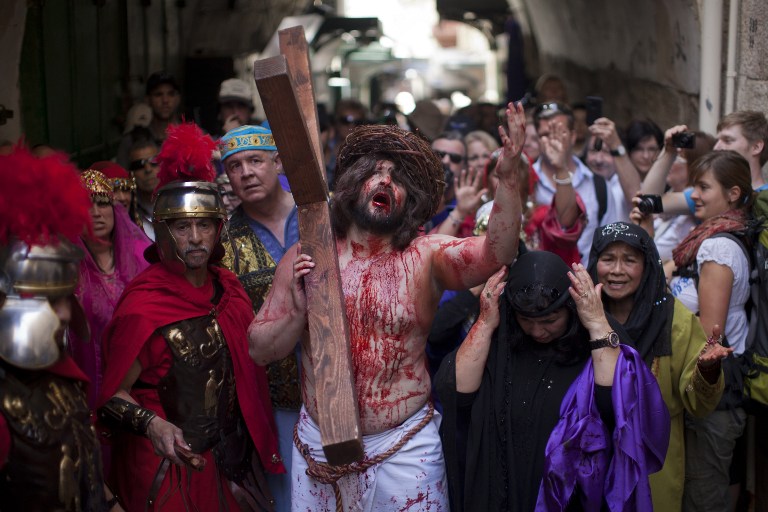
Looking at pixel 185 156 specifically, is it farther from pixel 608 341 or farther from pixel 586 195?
pixel 586 195

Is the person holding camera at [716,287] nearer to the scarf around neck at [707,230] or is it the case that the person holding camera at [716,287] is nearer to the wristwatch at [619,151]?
the scarf around neck at [707,230]

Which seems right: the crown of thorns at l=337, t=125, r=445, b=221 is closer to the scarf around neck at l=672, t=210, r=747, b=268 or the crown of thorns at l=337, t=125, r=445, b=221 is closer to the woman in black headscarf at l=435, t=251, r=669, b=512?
the woman in black headscarf at l=435, t=251, r=669, b=512

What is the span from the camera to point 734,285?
4660 millimetres

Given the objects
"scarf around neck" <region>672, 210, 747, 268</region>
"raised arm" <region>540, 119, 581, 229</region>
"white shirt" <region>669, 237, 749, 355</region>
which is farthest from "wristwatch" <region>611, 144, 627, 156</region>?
"white shirt" <region>669, 237, 749, 355</region>

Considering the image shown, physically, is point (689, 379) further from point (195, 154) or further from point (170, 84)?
point (170, 84)

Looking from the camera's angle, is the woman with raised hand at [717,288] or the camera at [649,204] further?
the camera at [649,204]

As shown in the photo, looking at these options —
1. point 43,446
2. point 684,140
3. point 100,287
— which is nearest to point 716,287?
point 684,140

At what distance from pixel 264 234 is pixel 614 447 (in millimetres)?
1896

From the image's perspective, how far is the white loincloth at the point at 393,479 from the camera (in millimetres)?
3547

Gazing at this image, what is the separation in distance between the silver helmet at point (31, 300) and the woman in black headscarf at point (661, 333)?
224 centimetres

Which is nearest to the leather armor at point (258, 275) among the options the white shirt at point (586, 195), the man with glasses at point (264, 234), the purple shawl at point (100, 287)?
the man with glasses at point (264, 234)

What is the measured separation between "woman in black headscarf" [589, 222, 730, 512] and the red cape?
1494mm

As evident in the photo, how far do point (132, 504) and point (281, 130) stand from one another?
64.2 inches

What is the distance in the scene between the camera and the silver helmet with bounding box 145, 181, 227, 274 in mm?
3977
